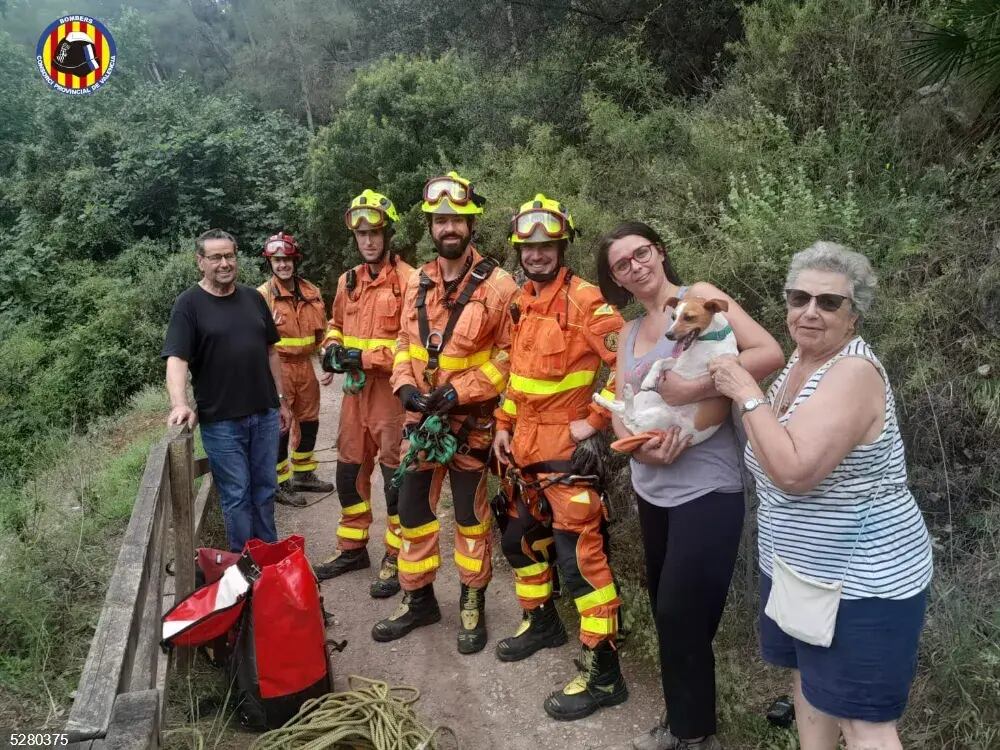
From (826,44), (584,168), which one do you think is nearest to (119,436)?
(584,168)

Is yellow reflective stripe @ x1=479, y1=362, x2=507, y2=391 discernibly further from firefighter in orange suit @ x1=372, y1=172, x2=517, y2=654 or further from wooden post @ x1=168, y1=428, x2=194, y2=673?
wooden post @ x1=168, y1=428, x2=194, y2=673

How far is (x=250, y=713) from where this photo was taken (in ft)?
11.0

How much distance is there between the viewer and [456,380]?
3.90 m

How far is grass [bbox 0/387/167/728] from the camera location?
3877 mm

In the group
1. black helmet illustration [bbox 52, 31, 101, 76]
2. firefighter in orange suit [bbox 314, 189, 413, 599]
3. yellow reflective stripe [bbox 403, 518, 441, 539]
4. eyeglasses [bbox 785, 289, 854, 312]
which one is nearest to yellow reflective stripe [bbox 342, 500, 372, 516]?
firefighter in orange suit [bbox 314, 189, 413, 599]

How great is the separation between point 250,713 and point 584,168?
631cm

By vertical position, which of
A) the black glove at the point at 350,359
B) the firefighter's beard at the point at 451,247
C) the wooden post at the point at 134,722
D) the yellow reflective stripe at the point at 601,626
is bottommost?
the yellow reflective stripe at the point at 601,626

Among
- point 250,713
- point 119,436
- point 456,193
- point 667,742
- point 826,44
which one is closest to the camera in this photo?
point 667,742

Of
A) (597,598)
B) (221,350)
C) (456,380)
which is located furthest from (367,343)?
(597,598)

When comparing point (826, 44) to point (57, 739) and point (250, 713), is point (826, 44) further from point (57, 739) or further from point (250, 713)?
point (57, 739)

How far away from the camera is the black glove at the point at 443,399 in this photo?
3834mm

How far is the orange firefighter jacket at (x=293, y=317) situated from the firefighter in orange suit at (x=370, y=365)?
1348mm

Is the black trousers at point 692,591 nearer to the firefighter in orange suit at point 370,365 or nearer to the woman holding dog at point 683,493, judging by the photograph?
the woman holding dog at point 683,493

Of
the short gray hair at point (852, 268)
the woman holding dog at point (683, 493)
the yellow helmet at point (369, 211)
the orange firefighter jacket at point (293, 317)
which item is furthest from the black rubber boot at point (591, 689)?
the orange firefighter jacket at point (293, 317)
